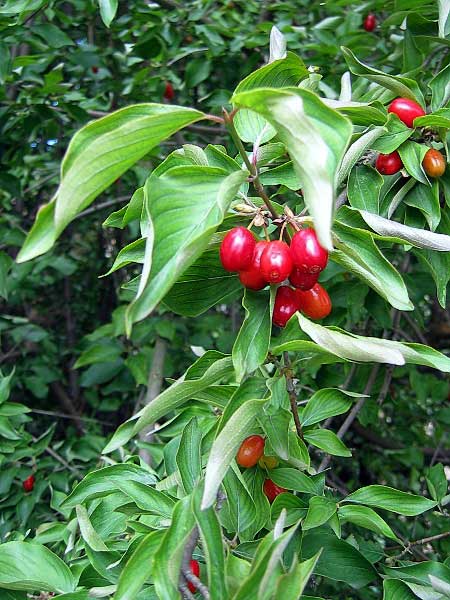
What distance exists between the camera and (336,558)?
116 centimetres

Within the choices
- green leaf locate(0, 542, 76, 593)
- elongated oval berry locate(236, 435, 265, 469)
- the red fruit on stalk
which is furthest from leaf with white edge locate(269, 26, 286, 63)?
the red fruit on stalk

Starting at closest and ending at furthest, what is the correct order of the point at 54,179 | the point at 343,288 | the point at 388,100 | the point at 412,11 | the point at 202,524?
the point at 202,524 → the point at 388,100 → the point at 412,11 → the point at 343,288 → the point at 54,179

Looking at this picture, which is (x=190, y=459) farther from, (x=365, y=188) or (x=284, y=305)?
(x=365, y=188)

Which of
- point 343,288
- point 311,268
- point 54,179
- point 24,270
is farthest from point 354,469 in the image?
point 311,268

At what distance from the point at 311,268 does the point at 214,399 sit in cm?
28

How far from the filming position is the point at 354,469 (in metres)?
2.89

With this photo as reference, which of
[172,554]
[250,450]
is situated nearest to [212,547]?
[172,554]

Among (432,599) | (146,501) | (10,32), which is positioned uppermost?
(10,32)

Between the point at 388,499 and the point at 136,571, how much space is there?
487 mm

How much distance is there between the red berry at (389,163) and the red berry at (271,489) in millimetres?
578

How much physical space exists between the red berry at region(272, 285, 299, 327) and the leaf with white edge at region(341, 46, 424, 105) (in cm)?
48

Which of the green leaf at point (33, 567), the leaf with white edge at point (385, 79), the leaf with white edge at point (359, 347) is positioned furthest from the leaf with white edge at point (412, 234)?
the green leaf at point (33, 567)

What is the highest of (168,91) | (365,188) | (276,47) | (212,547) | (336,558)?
(276,47)

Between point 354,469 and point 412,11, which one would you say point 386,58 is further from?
point 354,469
